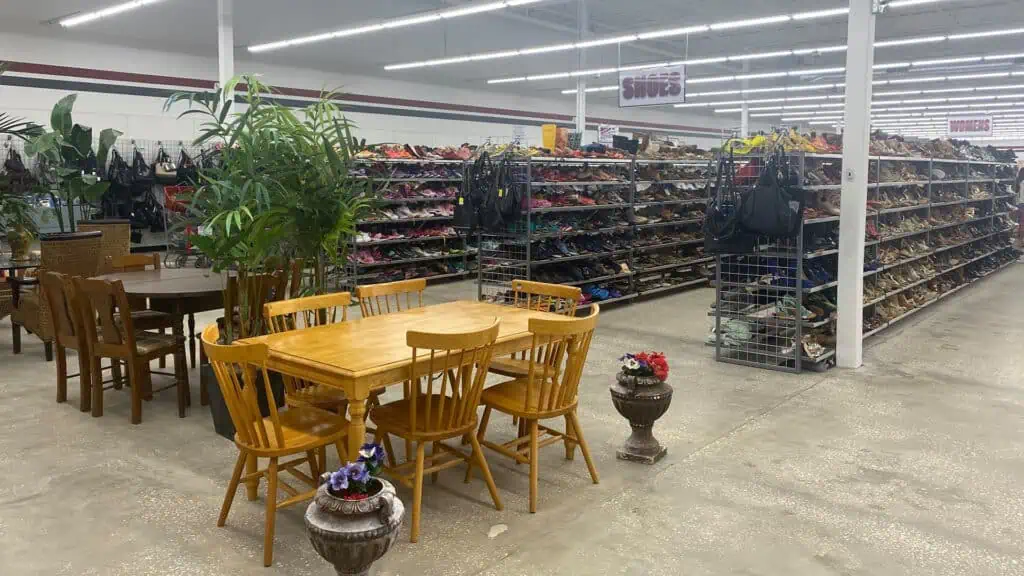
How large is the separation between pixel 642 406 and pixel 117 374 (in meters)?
3.74

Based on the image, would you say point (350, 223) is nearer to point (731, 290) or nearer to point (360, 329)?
point (360, 329)

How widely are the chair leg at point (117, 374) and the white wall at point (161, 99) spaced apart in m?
5.00

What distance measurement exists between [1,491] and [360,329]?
1.90 metres

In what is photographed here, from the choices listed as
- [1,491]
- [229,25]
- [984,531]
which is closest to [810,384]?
[984,531]

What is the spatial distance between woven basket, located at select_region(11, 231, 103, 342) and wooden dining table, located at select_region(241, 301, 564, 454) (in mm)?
3313

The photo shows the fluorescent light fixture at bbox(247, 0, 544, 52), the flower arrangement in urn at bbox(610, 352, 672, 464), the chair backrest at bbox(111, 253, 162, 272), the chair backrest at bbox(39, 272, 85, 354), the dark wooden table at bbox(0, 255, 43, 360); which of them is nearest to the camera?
the flower arrangement in urn at bbox(610, 352, 672, 464)

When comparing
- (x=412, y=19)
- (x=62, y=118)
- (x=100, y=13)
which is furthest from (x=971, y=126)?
(x=62, y=118)

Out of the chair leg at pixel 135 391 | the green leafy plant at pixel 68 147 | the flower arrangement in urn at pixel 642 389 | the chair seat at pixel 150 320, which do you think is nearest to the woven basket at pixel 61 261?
the chair seat at pixel 150 320

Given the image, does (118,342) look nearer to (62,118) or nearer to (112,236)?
(112,236)

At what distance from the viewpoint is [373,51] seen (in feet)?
49.5

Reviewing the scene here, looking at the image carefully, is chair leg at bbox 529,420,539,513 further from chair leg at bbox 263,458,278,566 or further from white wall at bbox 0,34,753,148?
white wall at bbox 0,34,753,148

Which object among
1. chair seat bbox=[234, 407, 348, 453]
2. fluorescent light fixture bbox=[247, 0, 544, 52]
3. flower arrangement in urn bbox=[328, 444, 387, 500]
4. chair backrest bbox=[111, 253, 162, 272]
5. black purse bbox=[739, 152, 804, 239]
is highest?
fluorescent light fixture bbox=[247, 0, 544, 52]

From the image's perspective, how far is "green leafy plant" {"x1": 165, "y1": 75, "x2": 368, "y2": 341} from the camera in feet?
13.6

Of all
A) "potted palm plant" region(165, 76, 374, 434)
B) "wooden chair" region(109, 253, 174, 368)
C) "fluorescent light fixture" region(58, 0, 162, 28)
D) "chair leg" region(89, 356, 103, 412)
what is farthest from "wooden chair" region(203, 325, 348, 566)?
"fluorescent light fixture" region(58, 0, 162, 28)
